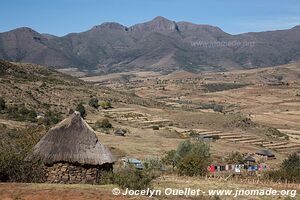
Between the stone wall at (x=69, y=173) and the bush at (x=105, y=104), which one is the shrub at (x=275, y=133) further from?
the stone wall at (x=69, y=173)

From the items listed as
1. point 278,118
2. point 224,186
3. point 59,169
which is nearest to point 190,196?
point 224,186

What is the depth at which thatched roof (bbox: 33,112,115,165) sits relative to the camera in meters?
24.3

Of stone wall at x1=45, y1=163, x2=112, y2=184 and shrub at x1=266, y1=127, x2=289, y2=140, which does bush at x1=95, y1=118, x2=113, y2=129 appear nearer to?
shrub at x1=266, y1=127, x2=289, y2=140

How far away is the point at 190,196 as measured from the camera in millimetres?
21688

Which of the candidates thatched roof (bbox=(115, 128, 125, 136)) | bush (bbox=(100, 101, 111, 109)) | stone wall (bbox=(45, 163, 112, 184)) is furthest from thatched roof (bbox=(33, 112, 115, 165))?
bush (bbox=(100, 101, 111, 109))

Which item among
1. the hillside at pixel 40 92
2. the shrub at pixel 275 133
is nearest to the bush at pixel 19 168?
the hillside at pixel 40 92

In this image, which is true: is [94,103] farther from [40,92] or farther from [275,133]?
[275,133]

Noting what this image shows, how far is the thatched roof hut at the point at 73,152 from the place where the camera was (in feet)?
79.7

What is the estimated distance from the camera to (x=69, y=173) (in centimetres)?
2445

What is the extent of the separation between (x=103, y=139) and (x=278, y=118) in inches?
3019

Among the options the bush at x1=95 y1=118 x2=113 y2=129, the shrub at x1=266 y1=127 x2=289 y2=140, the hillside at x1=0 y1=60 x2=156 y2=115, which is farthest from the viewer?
the shrub at x1=266 y1=127 x2=289 y2=140

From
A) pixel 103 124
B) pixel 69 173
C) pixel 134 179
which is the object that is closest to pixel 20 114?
pixel 103 124

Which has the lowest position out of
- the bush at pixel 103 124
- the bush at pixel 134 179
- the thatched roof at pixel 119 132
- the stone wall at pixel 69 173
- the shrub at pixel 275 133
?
the shrub at pixel 275 133

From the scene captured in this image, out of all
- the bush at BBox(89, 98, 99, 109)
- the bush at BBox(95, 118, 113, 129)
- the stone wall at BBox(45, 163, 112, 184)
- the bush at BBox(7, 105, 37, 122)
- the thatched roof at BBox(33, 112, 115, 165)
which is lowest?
the bush at BBox(95, 118, 113, 129)
